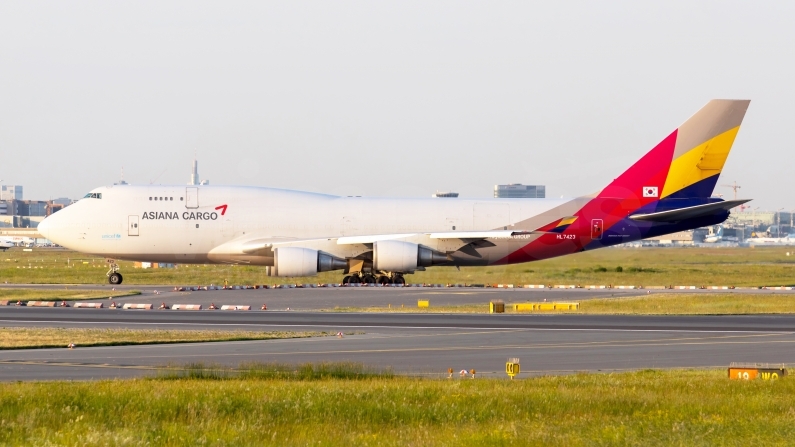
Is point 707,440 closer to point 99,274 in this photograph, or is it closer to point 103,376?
point 103,376

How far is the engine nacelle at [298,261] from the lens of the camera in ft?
153

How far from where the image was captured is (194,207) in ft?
159

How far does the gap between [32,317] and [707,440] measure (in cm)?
2431

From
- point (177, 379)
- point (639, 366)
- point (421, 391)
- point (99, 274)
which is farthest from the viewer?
point (99, 274)

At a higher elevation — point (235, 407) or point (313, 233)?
point (313, 233)

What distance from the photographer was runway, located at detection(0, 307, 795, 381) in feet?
63.6

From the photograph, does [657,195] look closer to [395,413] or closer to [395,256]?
[395,256]

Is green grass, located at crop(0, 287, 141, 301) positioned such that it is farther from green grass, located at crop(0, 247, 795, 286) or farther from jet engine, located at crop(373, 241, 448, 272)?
jet engine, located at crop(373, 241, 448, 272)

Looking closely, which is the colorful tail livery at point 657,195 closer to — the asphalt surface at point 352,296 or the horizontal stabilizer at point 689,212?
the horizontal stabilizer at point 689,212

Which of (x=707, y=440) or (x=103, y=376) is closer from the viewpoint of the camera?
(x=707, y=440)

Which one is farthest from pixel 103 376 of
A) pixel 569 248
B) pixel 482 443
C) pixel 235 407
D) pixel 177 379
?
pixel 569 248

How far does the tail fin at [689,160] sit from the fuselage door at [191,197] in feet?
65.3

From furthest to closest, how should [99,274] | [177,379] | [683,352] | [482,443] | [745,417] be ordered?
[99,274]
[683,352]
[177,379]
[745,417]
[482,443]

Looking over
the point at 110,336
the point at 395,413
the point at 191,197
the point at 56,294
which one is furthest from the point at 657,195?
the point at 395,413
